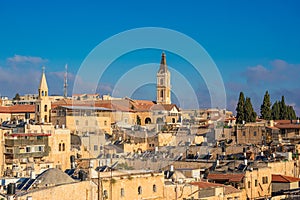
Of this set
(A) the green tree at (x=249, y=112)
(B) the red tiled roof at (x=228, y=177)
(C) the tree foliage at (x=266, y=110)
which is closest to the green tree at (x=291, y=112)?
(C) the tree foliage at (x=266, y=110)

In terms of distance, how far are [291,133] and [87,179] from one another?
38.8m

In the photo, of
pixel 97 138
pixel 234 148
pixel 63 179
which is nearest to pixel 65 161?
pixel 97 138

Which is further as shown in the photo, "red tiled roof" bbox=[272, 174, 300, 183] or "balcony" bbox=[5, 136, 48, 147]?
"balcony" bbox=[5, 136, 48, 147]

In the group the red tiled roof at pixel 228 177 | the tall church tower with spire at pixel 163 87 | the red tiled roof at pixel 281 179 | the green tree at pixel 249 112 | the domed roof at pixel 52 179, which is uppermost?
the tall church tower with spire at pixel 163 87

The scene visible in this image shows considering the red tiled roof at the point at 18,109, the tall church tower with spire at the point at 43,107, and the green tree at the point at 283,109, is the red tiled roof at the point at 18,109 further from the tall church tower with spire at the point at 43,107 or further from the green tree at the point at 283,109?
the green tree at the point at 283,109

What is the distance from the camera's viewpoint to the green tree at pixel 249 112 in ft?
225

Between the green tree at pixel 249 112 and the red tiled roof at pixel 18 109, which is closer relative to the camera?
the green tree at pixel 249 112

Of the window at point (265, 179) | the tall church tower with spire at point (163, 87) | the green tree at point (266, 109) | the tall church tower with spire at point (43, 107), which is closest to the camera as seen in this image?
the window at point (265, 179)

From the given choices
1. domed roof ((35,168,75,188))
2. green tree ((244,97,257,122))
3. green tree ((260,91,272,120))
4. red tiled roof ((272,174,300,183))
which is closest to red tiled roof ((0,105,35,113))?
green tree ((244,97,257,122))

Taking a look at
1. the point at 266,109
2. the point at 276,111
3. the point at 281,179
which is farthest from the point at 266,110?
the point at 281,179

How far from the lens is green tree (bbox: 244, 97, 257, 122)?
68.6m

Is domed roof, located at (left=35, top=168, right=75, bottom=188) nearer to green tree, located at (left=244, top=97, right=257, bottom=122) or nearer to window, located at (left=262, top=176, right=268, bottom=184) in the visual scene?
window, located at (left=262, top=176, right=268, bottom=184)

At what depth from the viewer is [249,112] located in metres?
68.9

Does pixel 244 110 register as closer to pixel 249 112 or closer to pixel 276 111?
pixel 249 112
